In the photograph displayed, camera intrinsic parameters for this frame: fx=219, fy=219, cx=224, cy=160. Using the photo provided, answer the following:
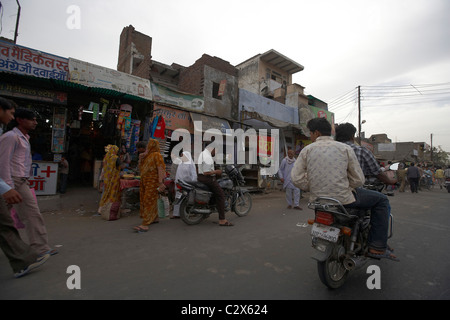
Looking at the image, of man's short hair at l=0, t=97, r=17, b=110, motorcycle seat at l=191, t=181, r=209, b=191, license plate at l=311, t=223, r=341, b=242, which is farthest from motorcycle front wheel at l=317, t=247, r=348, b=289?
man's short hair at l=0, t=97, r=17, b=110

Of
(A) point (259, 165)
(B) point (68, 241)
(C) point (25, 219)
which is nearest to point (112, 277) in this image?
(C) point (25, 219)

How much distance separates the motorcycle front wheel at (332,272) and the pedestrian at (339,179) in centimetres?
43

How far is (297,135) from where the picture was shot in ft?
56.6

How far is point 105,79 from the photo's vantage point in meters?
8.15

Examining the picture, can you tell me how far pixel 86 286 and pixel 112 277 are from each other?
0.26m

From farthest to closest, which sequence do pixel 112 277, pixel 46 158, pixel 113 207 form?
pixel 46 158, pixel 113 207, pixel 112 277

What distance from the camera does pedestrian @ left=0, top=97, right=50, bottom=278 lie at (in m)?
2.29

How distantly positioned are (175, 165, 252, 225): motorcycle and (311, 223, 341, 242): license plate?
299cm

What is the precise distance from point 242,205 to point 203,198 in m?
1.49

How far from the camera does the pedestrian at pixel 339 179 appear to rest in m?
2.36

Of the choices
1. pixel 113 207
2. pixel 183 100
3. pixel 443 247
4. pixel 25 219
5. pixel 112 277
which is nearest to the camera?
pixel 112 277

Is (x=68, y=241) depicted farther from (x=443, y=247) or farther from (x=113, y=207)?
(x=443, y=247)

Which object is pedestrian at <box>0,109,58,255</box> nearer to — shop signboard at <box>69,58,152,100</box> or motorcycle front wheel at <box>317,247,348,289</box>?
motorcycle front wheel at <box>317,247,348,289</box>

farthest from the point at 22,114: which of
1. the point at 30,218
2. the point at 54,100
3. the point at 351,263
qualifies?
the point at 54,100
